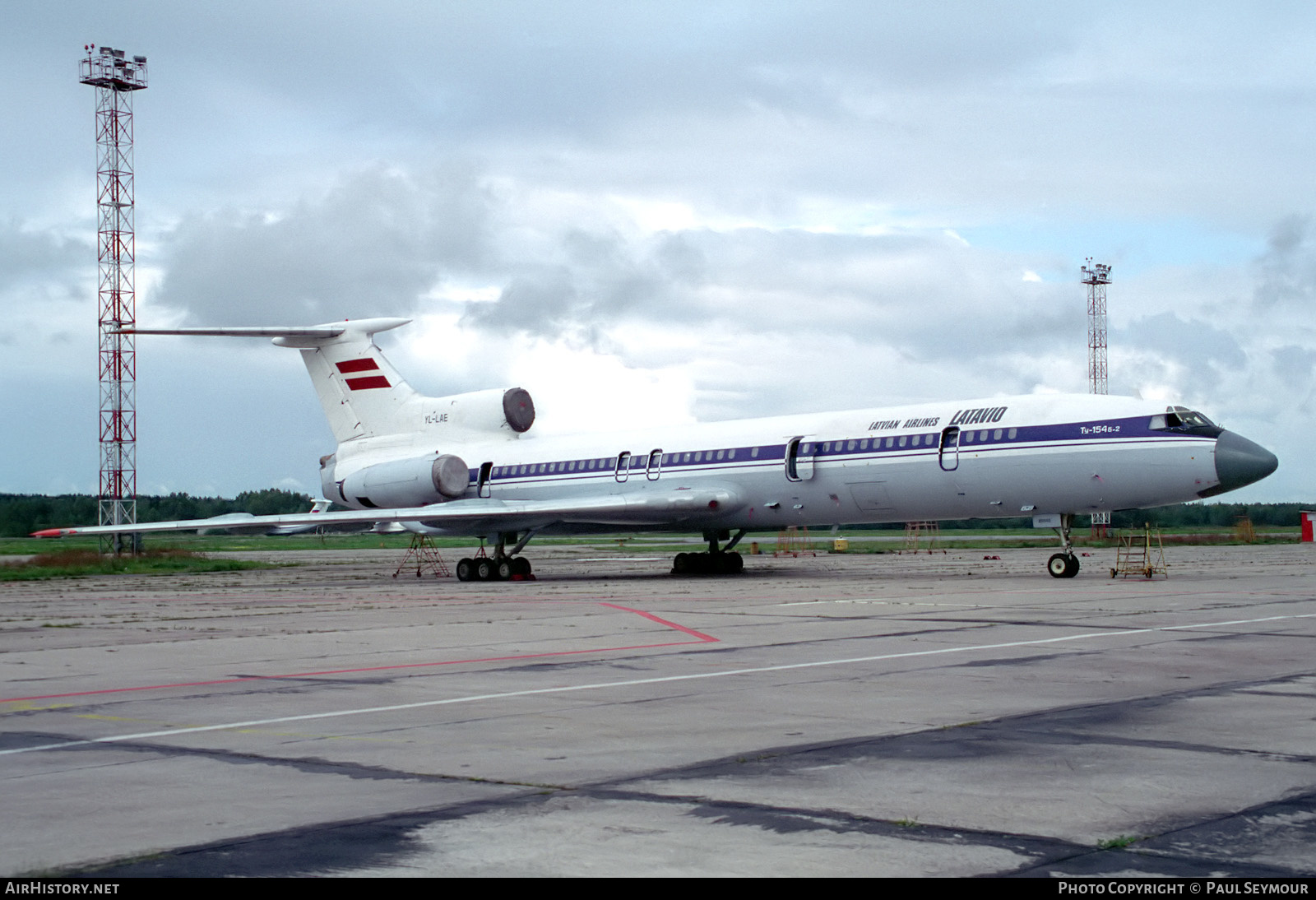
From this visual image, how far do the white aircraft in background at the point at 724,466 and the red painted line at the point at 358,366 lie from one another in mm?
79

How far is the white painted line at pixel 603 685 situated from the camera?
27.1 feet

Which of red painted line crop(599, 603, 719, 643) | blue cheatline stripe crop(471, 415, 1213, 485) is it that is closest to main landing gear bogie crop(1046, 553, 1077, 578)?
blue cheatline stripe crop(471, 415, 1213, 485)

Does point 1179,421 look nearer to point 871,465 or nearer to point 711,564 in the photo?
point 871,465

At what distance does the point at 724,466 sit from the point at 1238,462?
1113cm

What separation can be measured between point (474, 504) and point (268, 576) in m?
7.09

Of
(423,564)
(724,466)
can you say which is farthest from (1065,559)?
(423,564)

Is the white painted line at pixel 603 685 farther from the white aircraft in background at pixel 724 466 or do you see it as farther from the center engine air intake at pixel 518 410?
the center engine air intake at pixel 518 410

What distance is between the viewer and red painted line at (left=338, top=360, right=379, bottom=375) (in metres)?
36.4

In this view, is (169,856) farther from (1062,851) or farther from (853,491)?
(853,491)

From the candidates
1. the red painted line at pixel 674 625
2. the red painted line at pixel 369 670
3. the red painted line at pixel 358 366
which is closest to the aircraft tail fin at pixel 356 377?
the red painted line at pixel 358 366

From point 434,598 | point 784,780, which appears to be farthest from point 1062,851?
point 434,598

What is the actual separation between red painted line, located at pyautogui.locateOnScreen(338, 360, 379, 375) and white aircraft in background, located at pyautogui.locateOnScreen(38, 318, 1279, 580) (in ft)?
0.26

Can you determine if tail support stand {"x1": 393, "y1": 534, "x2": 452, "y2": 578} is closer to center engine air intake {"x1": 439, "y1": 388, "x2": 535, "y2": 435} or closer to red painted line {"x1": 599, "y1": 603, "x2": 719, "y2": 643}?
center engine air intake {"x1": 439, "y1": 388, "x2": 535, "y2": 435}

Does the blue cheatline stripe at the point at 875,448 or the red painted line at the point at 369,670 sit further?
the blue cheatline stripe at the point at 875,448
